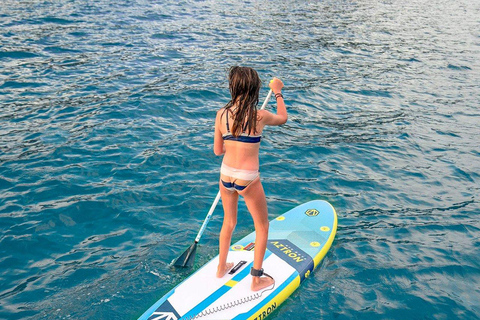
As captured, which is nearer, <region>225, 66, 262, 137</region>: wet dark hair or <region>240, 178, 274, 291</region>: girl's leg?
<region>225, 66, 262, 137</region>: wet dark hair

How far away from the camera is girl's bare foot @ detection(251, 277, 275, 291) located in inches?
245

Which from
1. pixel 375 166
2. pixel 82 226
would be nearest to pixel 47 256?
pixel 82 226

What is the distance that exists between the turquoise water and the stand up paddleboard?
10.1 inches

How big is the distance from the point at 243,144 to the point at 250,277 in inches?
82.5

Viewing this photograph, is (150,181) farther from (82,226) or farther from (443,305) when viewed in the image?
(443,305)

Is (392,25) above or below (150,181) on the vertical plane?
above

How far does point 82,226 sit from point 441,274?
5877 millimetres

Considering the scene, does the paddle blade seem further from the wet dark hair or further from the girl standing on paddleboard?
the wet dark hair

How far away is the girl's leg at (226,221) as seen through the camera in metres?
5.87

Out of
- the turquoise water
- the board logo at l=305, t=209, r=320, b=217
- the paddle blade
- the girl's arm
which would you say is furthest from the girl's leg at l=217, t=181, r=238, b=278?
the board logo at l=305, t=209, r=320, b=217

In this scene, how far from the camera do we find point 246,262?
6.72m

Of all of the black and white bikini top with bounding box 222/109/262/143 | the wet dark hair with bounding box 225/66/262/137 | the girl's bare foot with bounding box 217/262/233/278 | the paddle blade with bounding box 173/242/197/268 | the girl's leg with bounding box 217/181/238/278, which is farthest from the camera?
the paddle blade with bounding box 173/242/197/268

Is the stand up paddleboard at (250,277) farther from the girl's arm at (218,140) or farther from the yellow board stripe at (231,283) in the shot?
the girl's arm at (218,140)

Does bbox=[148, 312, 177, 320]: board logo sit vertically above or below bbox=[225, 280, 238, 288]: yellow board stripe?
below
